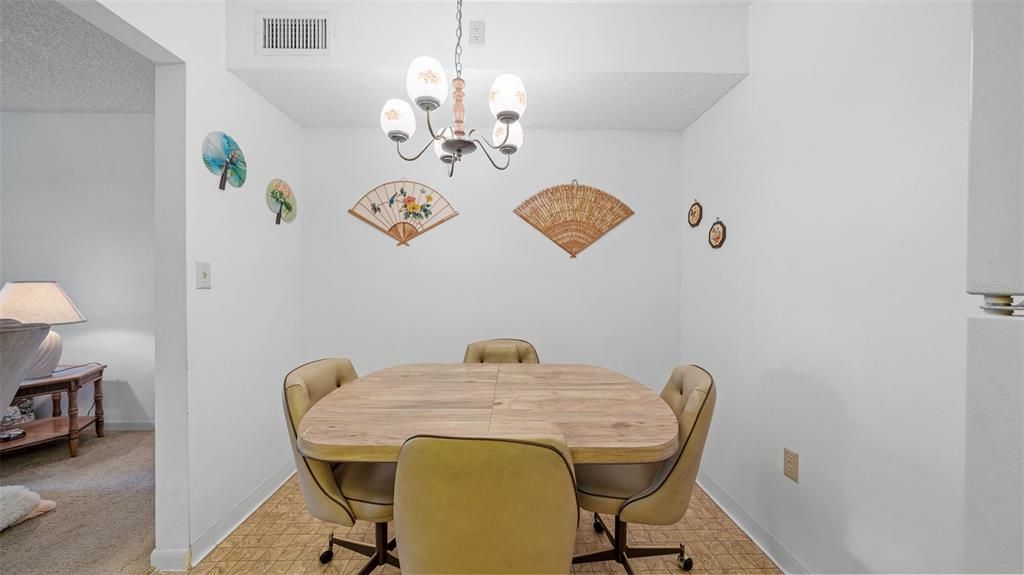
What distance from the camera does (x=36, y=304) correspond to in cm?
248

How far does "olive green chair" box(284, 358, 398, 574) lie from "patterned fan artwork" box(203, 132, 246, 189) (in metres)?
1.14

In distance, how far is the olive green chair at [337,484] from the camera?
129 centimetres

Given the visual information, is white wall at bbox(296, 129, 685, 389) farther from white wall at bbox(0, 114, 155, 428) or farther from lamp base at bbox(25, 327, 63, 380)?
lamp base at bbox(25, 327, 63, 380)

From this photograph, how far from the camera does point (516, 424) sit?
115 centimetres

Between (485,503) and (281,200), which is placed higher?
(281,200)

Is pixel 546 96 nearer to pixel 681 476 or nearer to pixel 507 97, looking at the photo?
pixel 507 97

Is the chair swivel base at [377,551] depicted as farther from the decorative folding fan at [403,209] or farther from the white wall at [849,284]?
the decorative folding fan at [403,209]

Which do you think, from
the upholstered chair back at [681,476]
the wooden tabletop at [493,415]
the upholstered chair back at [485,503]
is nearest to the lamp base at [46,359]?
the wooden tabletop at [493,415]

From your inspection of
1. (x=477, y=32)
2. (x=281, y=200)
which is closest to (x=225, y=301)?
(x=281, y=200)

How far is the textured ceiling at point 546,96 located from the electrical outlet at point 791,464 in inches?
73.8

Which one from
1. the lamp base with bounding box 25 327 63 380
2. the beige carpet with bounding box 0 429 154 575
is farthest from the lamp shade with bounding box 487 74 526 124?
the lamp base with bounding box 25 327 63 380

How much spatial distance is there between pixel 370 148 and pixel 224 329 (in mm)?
1517

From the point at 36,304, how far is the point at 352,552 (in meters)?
2.67

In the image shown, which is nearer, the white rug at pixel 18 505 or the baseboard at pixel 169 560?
the baseboard at pixel 169 560
